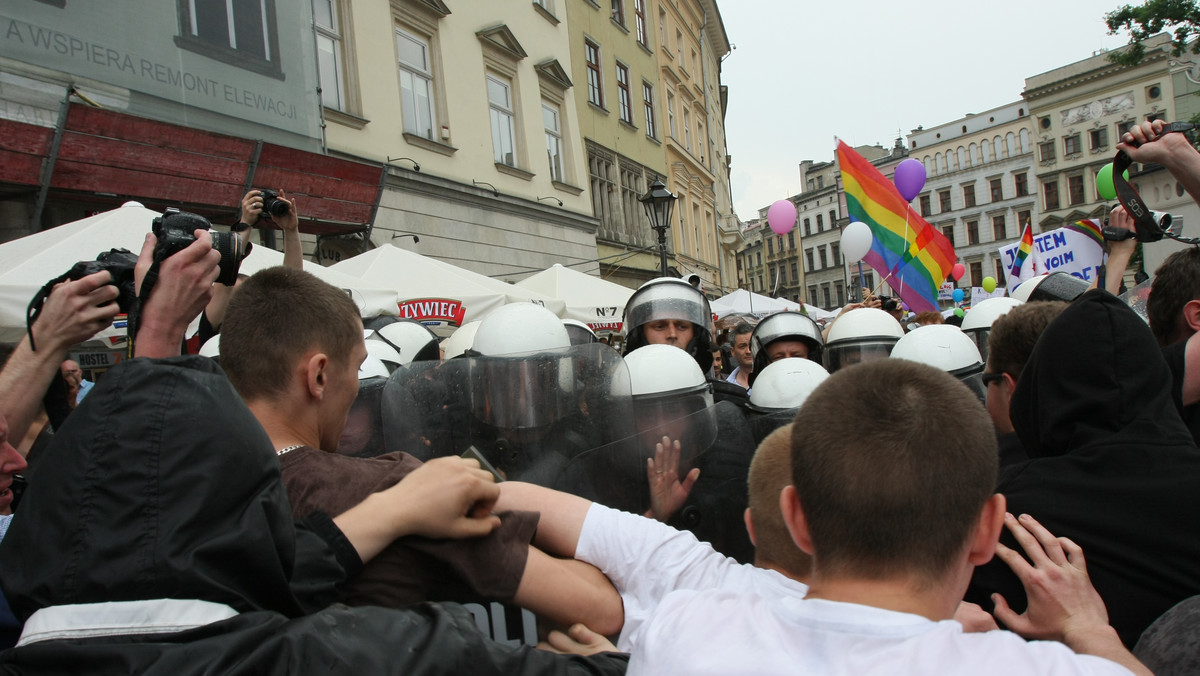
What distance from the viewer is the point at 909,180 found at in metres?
9.59

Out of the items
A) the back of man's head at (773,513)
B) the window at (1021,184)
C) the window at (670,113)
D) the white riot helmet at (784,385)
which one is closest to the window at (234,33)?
the white riot helmet at (784,385)

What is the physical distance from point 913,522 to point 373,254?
669 centimetres

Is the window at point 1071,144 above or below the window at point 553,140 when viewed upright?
above

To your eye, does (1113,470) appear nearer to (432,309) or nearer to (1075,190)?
(432,309)

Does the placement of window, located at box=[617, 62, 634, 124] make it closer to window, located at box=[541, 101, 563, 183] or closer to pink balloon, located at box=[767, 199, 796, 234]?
window, located at box=[541, 101, 563, 183]

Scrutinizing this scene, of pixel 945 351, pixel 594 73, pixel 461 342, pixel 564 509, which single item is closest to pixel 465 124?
pixel 594 73

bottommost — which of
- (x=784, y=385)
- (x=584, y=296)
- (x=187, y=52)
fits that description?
(x=784, y=385)

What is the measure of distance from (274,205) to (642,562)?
8.72 ft

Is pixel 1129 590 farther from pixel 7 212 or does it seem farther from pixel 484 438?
pixel 7 212

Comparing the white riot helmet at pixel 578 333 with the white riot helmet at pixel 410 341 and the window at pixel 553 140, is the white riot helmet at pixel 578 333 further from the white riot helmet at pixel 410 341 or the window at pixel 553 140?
the window at pixel 553 140

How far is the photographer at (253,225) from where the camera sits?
303 cm

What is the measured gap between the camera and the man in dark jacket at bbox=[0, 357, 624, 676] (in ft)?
2.99

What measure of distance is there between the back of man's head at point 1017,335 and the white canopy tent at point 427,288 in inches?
201

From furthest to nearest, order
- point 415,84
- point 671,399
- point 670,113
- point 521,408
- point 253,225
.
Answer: point 670,113 < point 415,84 < point 253,225 < point 671,399 < point 521,408
